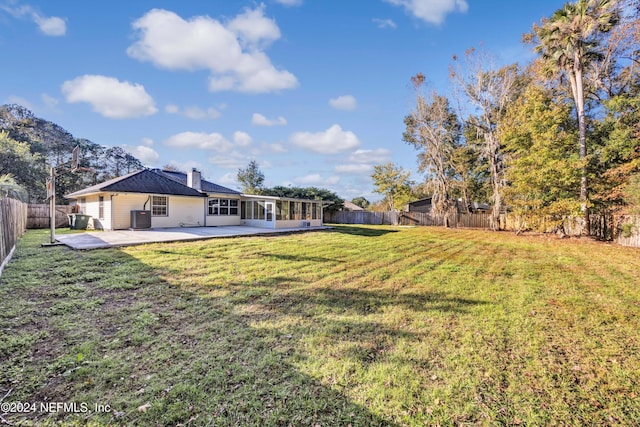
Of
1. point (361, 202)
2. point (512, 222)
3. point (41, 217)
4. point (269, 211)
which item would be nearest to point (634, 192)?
point (512, 222)

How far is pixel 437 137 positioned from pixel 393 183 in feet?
23.4

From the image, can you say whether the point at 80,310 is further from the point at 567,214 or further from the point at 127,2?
the point at 567,214

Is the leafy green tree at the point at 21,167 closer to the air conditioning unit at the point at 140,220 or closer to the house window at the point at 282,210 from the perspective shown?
the air conditioning unit at the point at 140,220

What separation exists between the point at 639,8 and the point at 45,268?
905 inches

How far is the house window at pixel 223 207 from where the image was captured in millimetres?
16703

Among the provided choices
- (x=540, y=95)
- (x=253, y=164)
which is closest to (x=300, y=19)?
(x=540, y=95)

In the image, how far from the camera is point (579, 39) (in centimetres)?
1340

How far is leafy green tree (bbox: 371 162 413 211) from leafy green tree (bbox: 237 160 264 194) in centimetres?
1342

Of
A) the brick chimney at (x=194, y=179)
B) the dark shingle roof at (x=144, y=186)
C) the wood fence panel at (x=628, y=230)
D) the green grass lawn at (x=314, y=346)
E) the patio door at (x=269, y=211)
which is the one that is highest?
the brick chimney at (x=194, y=179)

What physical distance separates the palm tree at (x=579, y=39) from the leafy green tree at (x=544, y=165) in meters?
0.60

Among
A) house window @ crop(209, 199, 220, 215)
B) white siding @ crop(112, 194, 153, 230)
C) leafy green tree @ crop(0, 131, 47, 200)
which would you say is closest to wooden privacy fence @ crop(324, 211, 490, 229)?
house window @ crop(209, 199, 220, 215)

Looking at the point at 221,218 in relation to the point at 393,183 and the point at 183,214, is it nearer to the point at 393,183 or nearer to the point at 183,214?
the point at 183,214

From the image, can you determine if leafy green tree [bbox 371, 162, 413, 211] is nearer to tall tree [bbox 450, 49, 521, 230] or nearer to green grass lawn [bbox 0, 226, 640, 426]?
tall tree [bbox 450, 49, 521, 230]

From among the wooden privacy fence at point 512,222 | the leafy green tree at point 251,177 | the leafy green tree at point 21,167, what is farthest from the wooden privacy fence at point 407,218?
the leafy green tree at point 21,167
